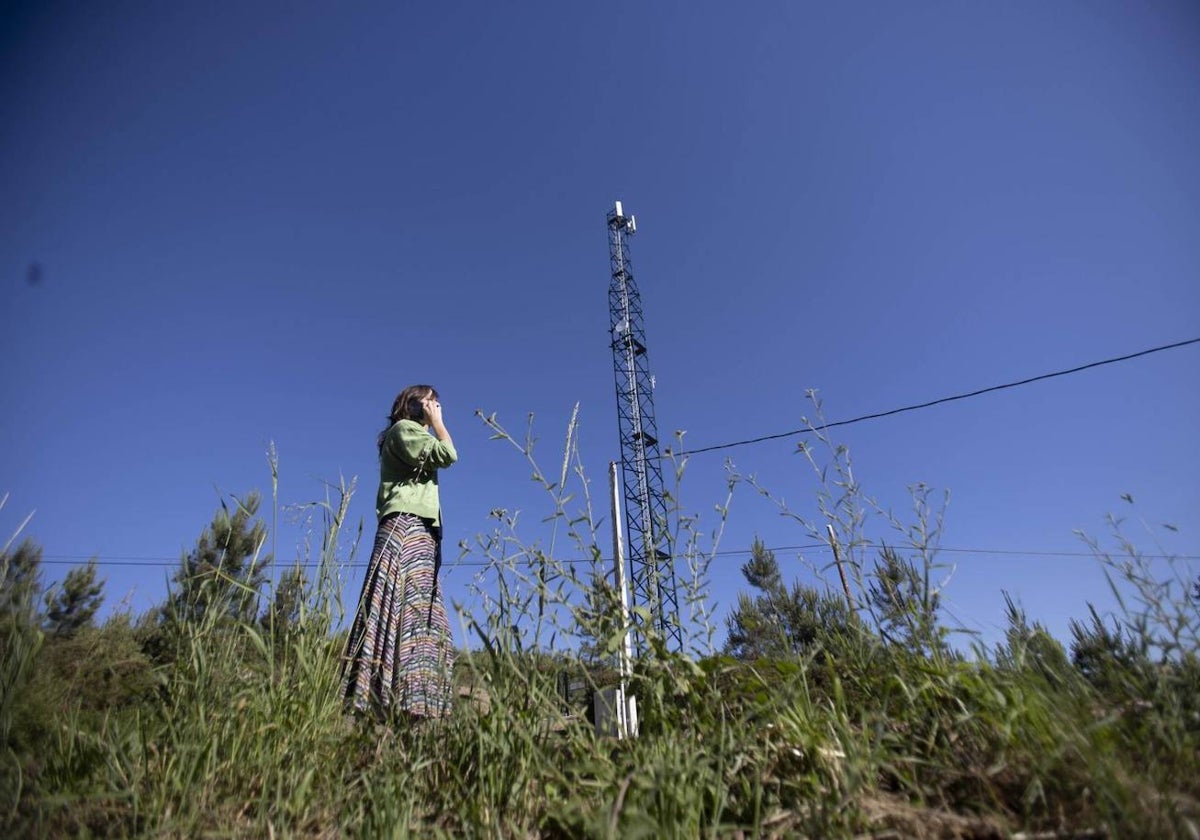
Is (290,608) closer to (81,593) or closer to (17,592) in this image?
(17,592)

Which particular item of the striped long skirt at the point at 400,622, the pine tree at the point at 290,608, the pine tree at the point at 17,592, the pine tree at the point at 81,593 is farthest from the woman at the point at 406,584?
the pine tree at the point at 81,593

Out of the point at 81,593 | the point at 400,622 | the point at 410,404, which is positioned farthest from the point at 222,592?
the point at 81,593

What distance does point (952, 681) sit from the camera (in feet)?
3.38

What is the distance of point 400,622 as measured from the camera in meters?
2.04

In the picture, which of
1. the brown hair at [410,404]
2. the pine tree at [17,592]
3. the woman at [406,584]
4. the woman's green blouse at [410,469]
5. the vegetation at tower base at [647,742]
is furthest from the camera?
the brown hair at [410,404]

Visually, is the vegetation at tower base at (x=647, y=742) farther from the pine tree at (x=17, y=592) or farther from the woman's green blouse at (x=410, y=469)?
the woman's green blouse at (x=410, y=469)

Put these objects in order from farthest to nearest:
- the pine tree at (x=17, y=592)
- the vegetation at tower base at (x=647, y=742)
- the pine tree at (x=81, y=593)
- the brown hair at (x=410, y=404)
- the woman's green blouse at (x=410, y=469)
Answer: the pine tree at (x=81, y=593)
the brown hair at (x=410, y=404)
the woman's green blouse at (x=410, y=469)
the pine tree at (x=17, y=592)
the vegetation at tower base at (x=647, y=742)

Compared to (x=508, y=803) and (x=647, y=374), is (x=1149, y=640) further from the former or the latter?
(x=647, y=374)

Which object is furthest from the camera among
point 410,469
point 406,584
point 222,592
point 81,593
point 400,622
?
point 81,593

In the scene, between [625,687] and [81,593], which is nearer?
[625,687]

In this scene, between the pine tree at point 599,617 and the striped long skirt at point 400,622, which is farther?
the striped long skirt at point 400,622

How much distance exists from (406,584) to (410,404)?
3.56 ft

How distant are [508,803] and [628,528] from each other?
11.2 meters

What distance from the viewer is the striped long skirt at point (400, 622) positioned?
1.77 metres
